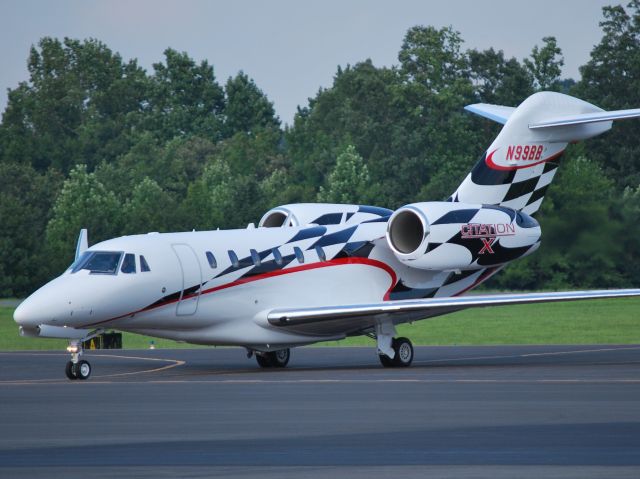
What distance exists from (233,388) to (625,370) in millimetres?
8370

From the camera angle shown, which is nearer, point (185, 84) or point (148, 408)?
point (148, 408)

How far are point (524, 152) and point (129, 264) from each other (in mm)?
10633

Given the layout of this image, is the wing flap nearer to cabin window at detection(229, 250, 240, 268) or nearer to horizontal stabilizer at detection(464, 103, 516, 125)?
cabin window at detection(229, 250, 240, 268)

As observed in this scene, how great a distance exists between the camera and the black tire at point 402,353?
32344 millimetres

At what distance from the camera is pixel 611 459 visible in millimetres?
15281

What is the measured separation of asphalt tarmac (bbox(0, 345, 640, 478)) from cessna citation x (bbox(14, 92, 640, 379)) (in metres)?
1.02

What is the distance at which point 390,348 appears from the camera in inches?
1271

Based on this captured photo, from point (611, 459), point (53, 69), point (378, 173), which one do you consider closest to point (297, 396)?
point (611, 459)

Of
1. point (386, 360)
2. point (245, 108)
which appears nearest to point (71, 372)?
point (386, 360)

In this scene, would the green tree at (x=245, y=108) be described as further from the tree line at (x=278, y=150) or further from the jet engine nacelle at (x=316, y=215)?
the jet engine nacelle at (x=316, y=215)

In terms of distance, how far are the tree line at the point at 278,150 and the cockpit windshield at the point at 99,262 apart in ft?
43.2

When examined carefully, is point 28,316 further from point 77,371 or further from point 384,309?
point 384,309

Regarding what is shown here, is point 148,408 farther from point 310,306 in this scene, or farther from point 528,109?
point 528,109

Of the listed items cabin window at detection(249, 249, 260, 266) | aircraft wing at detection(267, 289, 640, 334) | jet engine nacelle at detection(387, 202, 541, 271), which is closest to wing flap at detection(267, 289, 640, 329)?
aircraft wing at detection(267, 289, 640, 334)
